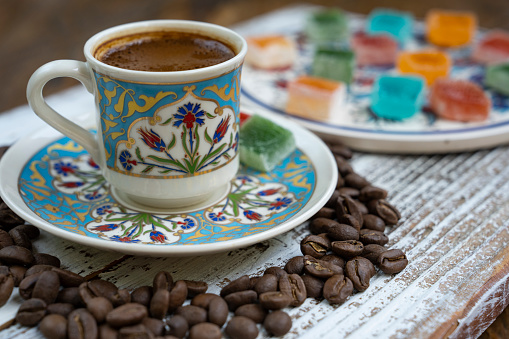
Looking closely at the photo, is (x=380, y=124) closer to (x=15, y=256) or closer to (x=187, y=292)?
(x=187, y=292)

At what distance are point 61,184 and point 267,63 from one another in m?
1.00

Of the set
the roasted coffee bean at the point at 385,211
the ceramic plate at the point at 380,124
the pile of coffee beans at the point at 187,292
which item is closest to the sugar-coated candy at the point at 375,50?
the ceramic plate at the point at 380,124

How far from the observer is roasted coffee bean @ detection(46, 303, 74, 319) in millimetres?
933

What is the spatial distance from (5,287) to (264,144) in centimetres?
65

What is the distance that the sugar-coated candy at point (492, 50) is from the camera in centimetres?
208

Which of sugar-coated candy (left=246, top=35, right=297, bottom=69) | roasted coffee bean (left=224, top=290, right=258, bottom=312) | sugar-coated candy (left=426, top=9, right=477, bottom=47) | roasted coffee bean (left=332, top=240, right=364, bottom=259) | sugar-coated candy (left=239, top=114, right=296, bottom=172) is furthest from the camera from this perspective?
sugar-coated candy (left=426, top=9, right=477, bottom=47)

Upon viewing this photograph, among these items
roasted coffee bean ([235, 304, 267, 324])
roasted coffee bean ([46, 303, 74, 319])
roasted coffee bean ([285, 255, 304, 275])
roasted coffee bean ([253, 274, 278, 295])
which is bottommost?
roasted coffee bean ([285, 255, 304, 275])

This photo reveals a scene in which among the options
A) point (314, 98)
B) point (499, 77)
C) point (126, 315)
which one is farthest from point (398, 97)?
point (126, 315)

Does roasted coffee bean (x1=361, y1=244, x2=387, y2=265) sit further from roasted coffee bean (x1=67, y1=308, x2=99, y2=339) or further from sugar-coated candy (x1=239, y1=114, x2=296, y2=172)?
roasted coffee bean (x1=67, y1=308, x2=99, y2=339)

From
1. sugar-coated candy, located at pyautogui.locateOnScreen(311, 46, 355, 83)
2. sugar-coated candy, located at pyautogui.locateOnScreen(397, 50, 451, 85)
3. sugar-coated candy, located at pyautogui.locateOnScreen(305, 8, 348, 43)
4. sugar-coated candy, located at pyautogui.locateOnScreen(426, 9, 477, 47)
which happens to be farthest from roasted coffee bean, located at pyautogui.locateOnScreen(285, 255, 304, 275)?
sugar-coated candy, located at pyautogui.locateOnScreen(426, 9, 477, 47)

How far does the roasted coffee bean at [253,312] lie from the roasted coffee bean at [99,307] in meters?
0.21

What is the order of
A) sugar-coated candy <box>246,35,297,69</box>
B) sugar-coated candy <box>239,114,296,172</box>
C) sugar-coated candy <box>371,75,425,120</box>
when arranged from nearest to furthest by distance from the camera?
sugar-coated candy <box>239,114,296,172</box>, sugar-coated candy <box>371,75,425,120</box>, sugar-coated candy <box>246,35,297,69</box>

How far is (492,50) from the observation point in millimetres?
2100

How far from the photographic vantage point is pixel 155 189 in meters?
1.14
